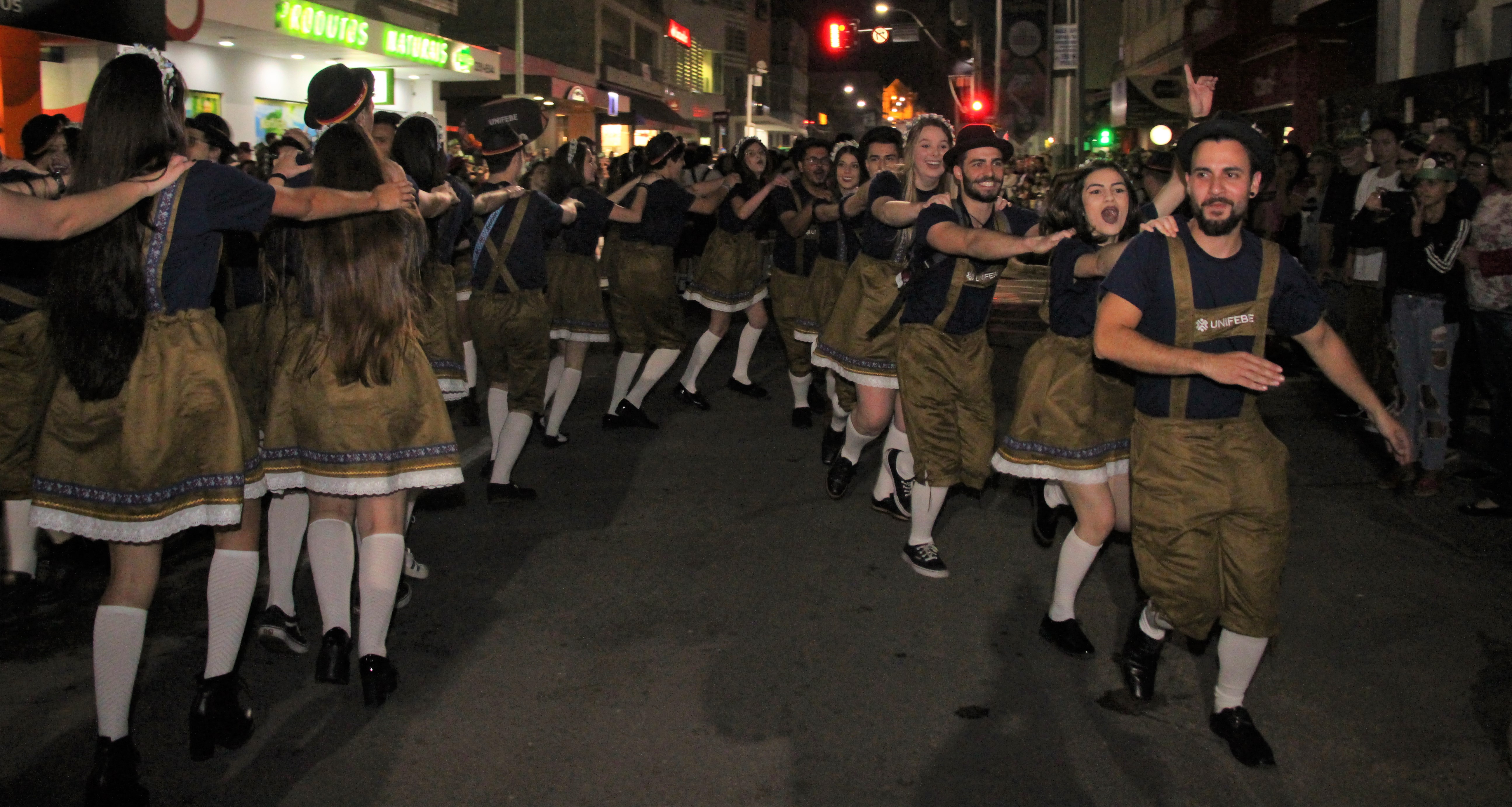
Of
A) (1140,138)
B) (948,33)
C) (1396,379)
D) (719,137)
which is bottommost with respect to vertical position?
(1396,379)

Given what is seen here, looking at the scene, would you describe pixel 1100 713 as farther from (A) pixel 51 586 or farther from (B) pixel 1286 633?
(A) pixel 51 586

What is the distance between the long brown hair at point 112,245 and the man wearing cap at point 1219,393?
2709 millimetres

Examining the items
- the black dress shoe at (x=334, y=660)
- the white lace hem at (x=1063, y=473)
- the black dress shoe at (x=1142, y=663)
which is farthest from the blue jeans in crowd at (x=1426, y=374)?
the black dress shoe at (x=334, y=660)

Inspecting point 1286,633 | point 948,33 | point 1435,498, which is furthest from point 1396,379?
point 948,33

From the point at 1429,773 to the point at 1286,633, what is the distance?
121 centimetres

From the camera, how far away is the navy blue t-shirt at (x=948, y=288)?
17.7 ft

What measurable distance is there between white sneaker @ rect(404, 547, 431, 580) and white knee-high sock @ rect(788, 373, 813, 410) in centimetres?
400

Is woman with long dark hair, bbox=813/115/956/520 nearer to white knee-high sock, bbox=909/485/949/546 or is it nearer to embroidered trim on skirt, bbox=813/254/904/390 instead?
embroidered trim on skirt, bbox=813/254/904/390

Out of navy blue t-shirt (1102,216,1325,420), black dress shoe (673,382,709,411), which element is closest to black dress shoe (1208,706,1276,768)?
navy blue t-shirt (1102,216,1325,420)

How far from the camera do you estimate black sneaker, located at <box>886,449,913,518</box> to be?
644 cm

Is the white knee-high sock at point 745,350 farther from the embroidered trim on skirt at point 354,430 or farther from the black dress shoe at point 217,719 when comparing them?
the black dress shoe at point 217,719

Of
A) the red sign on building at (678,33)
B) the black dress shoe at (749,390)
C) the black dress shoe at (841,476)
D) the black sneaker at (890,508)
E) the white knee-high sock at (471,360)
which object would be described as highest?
the red sign on building at (678,33)

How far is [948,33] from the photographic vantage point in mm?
111688

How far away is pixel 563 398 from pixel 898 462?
2584mm
